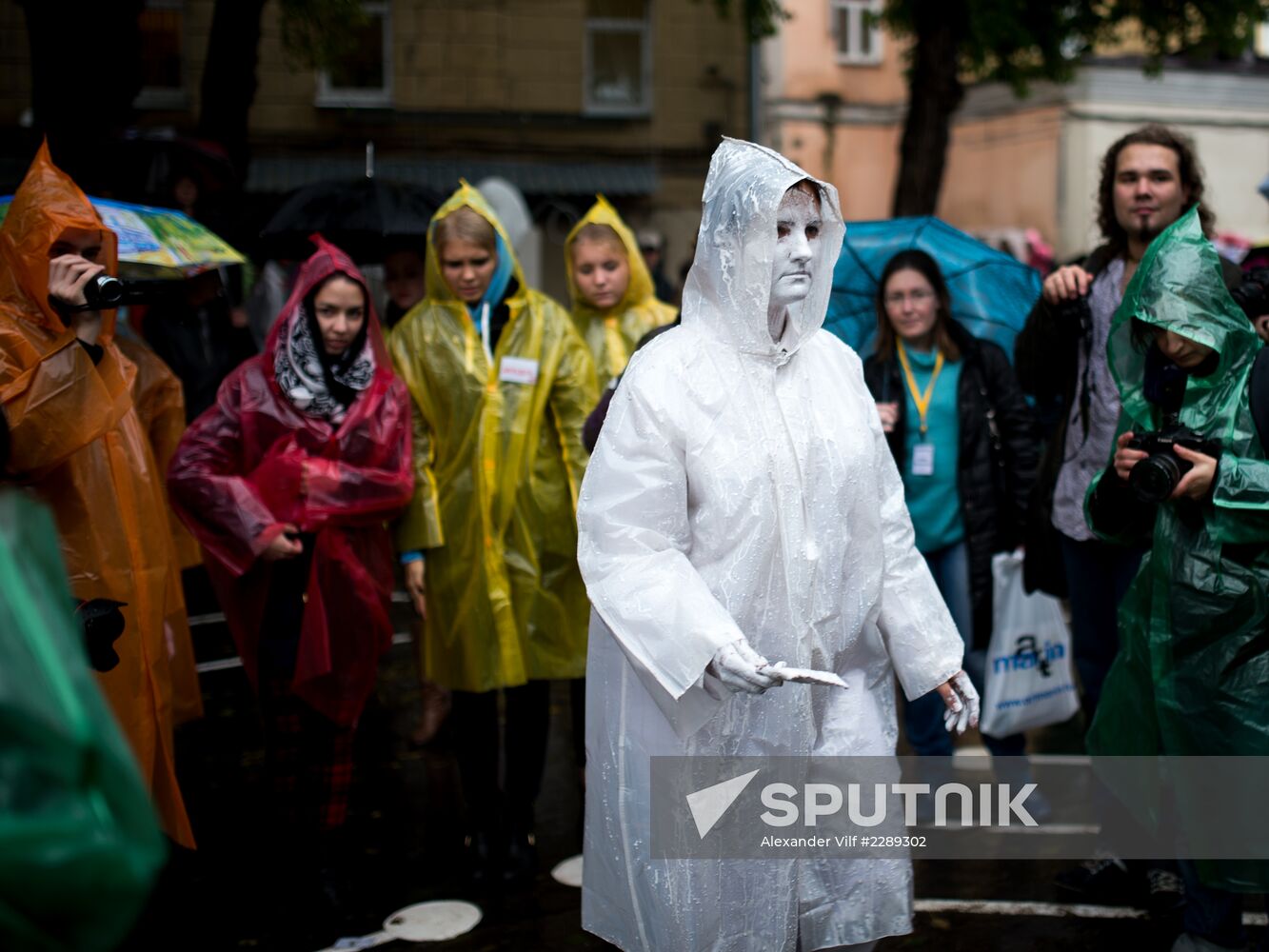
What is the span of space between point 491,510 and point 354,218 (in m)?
Answer: 3.01

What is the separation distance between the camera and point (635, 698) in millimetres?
2854

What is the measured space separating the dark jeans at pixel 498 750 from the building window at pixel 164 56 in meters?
14.0

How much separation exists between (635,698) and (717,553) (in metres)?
0.35

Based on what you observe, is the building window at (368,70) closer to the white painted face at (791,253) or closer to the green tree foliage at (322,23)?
the green tree foliage at (322,23)

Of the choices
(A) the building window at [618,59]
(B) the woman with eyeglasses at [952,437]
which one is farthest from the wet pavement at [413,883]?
(A) the building window at [618,59]

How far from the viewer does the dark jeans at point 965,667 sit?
4617 mm

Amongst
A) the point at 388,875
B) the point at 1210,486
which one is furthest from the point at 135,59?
the point at 1210,486

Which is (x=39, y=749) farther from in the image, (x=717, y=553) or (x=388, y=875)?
(x=388, y=875)

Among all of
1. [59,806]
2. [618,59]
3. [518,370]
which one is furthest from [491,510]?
[618,59]

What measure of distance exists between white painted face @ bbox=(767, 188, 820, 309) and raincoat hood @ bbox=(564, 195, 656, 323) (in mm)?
2722

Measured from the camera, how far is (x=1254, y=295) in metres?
3.81

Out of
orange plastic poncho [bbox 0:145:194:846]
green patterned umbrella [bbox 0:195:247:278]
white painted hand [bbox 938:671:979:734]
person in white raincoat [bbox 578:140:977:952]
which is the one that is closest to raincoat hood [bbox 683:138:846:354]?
person in white raincoat [bbox 578:140:977:952]

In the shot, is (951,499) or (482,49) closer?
(951,499)

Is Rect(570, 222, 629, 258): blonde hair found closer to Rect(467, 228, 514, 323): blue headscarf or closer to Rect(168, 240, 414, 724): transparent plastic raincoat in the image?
Rect(467, 228, 514, 323): blue headscarf
